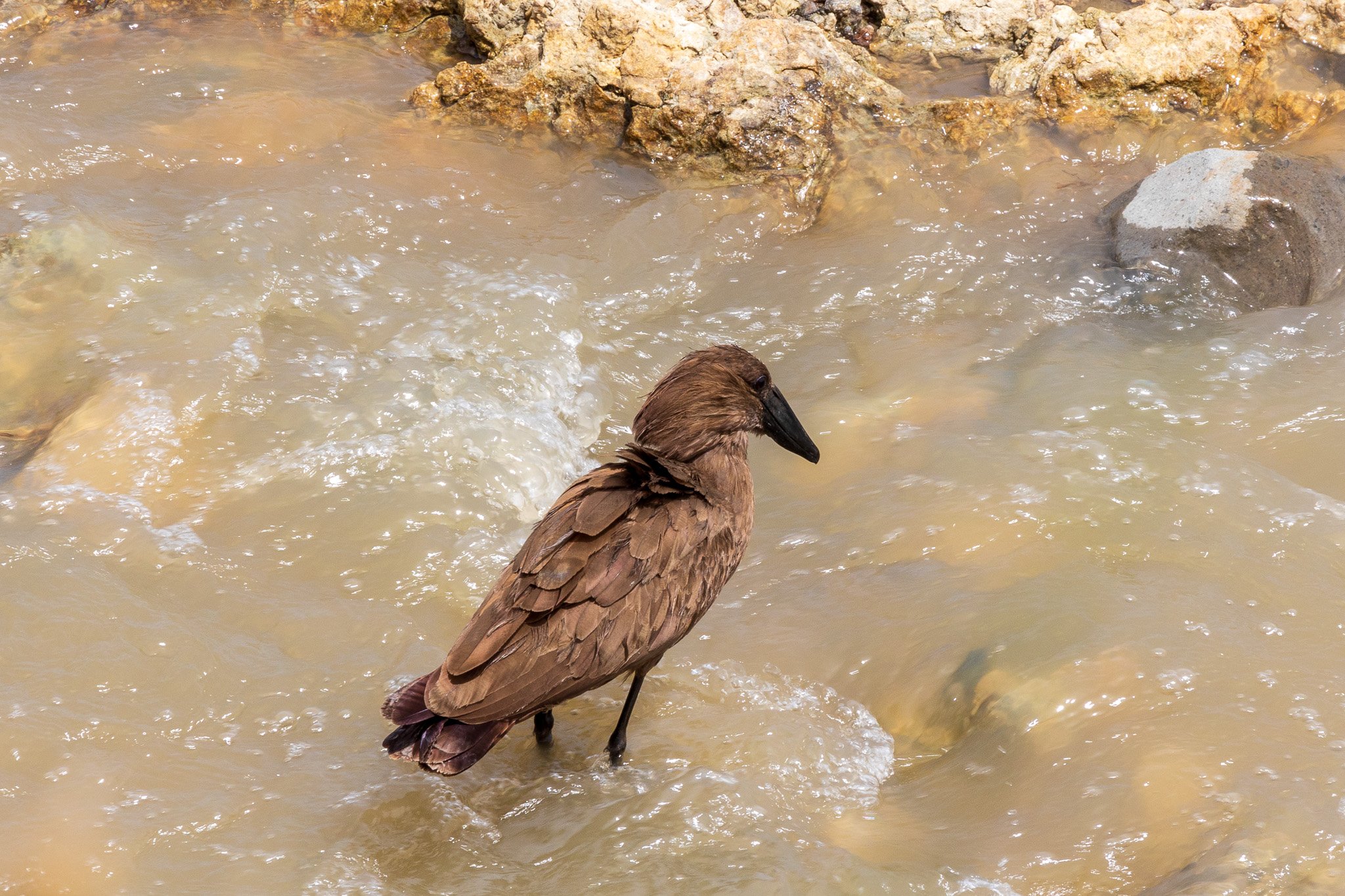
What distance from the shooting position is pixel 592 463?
16.0ft

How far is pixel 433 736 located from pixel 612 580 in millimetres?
608

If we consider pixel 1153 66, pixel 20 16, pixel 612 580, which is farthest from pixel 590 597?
pixel 20 16

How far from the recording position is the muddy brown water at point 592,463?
2943mm

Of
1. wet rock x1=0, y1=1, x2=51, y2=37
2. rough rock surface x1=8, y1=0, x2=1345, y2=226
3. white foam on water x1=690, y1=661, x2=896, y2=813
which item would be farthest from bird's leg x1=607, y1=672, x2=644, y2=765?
wet rock x1=0, y1=1, x2=51, y2=37

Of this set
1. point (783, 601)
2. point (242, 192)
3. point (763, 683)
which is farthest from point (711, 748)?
point (242, 192)

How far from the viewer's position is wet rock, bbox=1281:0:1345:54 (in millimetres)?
6785

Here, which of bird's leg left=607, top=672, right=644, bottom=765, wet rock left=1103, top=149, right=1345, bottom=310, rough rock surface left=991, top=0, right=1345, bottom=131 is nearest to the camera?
bird's leg left=607, top=672, right=644, bottom=765

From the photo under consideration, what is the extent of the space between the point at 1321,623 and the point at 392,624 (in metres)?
3.05

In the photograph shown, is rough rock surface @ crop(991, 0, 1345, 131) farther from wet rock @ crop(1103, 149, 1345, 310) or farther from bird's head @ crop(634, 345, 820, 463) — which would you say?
bird's head @ crop(634, 345, 820, 463)

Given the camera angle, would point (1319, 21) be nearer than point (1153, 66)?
No

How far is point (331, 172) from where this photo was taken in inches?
245

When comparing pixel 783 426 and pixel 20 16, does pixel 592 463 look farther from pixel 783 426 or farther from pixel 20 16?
pixel 20 16

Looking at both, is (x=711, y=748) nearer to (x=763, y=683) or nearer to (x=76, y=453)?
(x=763, y=683)

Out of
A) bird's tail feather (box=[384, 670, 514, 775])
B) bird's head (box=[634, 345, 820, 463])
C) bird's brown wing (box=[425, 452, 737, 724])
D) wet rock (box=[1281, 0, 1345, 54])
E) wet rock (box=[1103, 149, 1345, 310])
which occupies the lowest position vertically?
bird's tail feather (box=[384, 670, 514, 775])
